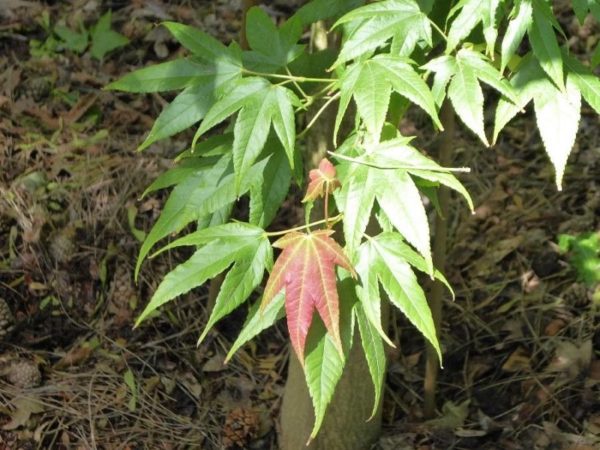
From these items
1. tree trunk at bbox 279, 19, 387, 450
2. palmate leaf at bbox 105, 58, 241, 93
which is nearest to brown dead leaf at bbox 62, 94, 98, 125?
tree trunk at bbox 279, 19, 387, 450

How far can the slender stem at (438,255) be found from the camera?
2.07 m

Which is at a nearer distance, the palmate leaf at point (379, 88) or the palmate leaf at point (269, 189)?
the palmate leaf at point (379, 88)

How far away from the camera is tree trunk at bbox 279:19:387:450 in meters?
2.15

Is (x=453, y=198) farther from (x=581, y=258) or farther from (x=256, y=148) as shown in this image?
(x=256, y=148)

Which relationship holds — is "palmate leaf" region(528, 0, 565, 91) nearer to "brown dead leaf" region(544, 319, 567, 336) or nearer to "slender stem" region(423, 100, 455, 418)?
"slender stem" region(423, 100, 455, 418)

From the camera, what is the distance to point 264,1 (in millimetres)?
3465

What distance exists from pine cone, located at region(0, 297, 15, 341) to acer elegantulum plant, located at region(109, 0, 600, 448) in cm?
114

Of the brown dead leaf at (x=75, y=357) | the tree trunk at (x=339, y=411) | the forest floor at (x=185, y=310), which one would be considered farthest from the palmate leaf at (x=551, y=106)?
the brown dead leaf at (x=75, y=357)

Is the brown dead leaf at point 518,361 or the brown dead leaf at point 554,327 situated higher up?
the brown dead leaf at point 554,327

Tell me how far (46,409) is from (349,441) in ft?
2.92

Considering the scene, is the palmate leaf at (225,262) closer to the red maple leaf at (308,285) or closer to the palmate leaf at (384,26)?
the red maple leaf at (308,285)

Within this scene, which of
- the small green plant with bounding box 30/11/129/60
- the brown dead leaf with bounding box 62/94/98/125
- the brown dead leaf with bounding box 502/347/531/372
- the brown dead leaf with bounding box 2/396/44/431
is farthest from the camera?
the small green plant with bounding box 30/11/129/60

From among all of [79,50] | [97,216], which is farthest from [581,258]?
[79,50]

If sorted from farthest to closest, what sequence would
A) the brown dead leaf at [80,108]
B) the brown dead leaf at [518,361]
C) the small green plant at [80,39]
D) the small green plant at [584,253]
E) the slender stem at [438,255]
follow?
the small green plant at [80,39], the brown dead leaf at [80,108], the small green plant at [584,253], the brown dead leaf at [518,361], the slender stem at [438,255]
